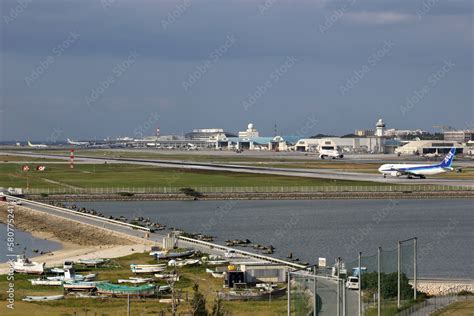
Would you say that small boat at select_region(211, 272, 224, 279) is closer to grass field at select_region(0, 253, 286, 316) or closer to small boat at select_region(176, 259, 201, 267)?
grass field at select_region(0, 253, 286, 316)

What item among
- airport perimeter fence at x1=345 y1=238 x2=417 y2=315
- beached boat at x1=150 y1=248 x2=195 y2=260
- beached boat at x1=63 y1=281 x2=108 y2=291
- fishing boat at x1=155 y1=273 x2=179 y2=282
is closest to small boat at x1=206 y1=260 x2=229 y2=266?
beached boat at x1=150 y1=248 x2=195 y2=260

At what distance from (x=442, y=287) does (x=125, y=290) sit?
567 inches

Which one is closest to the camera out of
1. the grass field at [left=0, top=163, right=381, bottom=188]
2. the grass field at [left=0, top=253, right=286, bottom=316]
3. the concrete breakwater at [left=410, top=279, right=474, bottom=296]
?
the grass field at [left=0, top=253, right=286, bottom=316]

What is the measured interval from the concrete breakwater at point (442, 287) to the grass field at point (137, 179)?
6582 centimetres

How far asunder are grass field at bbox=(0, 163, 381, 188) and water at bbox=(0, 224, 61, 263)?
3421 cm

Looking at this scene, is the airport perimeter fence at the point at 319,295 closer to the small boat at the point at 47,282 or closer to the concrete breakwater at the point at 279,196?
the small boat at the point at 47,282

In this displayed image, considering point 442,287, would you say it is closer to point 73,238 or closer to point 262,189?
point 73,238

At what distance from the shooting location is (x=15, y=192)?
319 feet

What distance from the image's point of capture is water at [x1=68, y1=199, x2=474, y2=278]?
188 ft

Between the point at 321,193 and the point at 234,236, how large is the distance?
34.3m

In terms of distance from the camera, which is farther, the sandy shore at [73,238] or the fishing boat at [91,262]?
the sandy shore at [73,238]

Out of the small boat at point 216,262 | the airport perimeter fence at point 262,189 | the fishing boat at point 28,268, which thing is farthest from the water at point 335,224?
the fishing boat at point 28,268

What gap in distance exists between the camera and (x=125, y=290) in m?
41.1

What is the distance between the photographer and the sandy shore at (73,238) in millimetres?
57344
